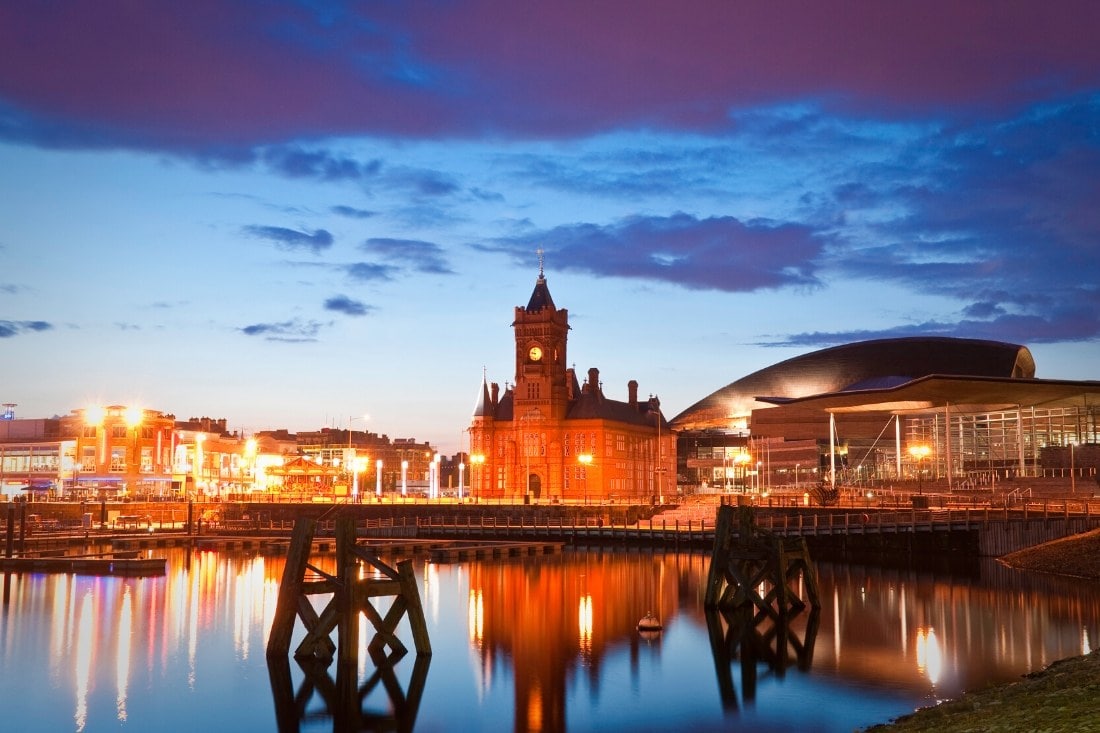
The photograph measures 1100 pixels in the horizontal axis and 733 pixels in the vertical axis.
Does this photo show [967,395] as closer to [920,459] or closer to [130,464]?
[920,459]

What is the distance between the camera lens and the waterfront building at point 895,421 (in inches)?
3177

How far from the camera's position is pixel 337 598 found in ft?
93.2

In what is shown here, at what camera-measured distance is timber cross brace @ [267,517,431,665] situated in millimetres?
28281

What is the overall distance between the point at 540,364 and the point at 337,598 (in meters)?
85.5

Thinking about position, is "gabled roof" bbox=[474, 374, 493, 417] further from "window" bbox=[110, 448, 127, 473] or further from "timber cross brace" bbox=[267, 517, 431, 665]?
"timber cross brace" bbox=[267, 517, 431, 665]

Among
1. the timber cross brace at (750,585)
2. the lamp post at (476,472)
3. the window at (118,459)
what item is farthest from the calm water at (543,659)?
the window at (118,459)

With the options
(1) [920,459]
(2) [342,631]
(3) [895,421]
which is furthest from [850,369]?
(2) [342,631]

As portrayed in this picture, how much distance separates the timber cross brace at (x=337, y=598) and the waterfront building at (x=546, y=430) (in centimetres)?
7937

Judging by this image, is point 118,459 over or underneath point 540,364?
underneath

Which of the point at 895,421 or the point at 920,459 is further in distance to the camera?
the point at 895,421

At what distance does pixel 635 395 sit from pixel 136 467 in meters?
56.2

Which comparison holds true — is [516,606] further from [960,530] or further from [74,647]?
[960,530]

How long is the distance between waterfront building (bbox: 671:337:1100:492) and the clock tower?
20.2 meters

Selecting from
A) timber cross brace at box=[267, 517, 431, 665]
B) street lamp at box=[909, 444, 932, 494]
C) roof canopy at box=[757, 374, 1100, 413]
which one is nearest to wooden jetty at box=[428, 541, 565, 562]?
street lamp at box=[909, 444, 932, 494]
